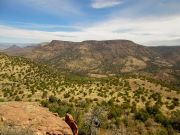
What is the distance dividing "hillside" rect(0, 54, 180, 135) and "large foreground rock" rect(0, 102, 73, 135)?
11252 millimetres

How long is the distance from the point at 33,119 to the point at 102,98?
28.9 m

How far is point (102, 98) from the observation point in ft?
165

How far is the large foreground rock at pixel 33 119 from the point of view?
21.3 m

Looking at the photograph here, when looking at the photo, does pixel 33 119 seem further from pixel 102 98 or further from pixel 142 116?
pixel 102 98

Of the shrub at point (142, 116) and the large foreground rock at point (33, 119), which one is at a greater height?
the large foreground rock at point (33, 119)

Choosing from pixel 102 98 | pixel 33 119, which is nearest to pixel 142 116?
pixel 102 98

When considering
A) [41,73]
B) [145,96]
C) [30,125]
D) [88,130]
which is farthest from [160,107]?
[41,73]

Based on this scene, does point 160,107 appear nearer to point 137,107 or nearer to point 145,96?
point 137,107

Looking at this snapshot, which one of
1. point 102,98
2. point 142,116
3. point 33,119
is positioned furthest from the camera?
point 102,98

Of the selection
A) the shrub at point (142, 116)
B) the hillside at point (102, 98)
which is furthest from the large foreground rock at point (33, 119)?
the shrub at point (142, 116)

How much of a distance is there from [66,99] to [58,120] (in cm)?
2641

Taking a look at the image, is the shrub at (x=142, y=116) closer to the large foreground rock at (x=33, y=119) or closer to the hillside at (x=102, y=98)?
the hillside at (x=102, y=98)

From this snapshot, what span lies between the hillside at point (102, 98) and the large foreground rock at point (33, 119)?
36.9 ft

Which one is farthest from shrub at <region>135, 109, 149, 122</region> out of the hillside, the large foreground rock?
the large foreground rock
